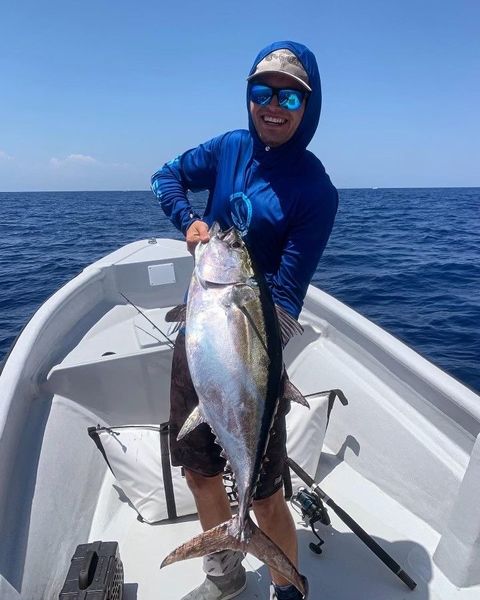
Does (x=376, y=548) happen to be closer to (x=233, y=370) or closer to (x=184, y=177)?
(x=233, y=370)

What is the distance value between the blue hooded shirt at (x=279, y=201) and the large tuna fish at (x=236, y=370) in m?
0.20

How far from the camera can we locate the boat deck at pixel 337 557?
2675 mm

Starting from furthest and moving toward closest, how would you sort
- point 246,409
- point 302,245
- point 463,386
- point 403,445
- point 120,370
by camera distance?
point 120,370, point 403,445, point 463,386, point 302,245, point 246,409

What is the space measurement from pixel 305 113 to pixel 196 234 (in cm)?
83

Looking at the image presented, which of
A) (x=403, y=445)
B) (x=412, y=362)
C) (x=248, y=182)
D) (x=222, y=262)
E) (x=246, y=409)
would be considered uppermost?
(x=248, y=182)

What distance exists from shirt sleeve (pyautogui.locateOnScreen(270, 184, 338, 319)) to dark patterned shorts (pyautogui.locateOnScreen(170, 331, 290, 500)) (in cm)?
54

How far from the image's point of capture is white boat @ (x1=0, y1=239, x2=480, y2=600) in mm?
2598

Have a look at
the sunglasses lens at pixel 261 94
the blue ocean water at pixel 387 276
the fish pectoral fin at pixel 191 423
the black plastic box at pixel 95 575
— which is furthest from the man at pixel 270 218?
the blue ocean water at pixel 387 276

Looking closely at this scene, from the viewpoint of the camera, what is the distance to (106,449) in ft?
10.8

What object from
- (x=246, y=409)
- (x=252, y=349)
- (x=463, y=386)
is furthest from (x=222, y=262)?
(x=463, y=386)

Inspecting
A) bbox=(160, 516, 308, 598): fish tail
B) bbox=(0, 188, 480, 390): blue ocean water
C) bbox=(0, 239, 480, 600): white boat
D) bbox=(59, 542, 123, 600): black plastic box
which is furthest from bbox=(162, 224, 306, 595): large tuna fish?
bbox=(0, 188, 480, 390): blue ocean water

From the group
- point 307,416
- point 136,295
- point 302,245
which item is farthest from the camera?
point 136,295

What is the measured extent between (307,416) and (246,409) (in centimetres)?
159

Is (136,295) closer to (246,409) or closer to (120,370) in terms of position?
(120,370)
